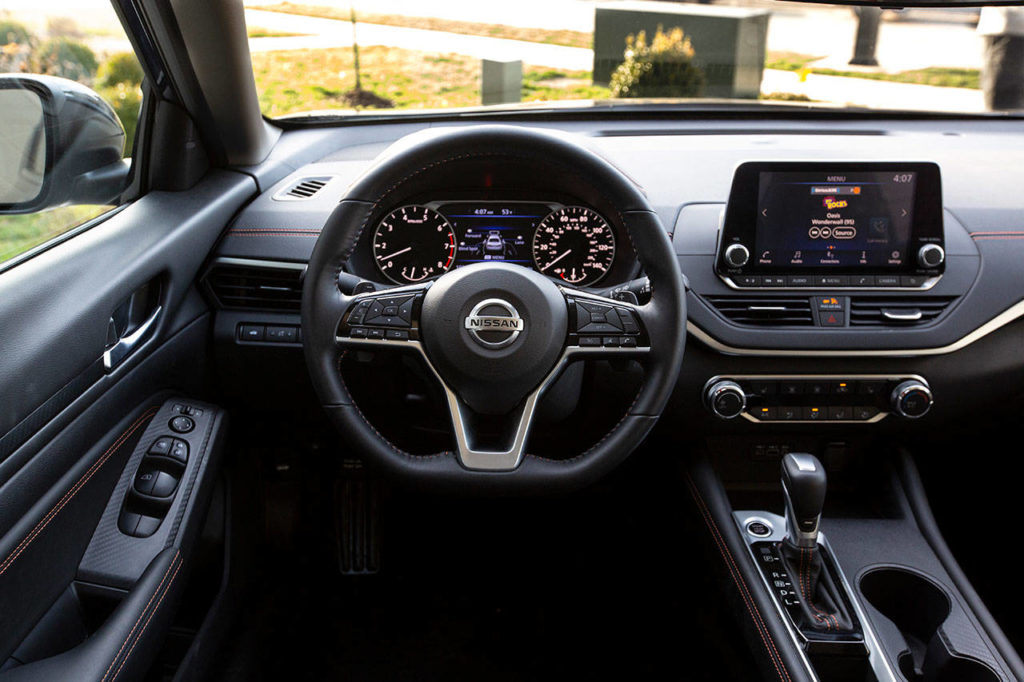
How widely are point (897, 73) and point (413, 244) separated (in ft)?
6.83

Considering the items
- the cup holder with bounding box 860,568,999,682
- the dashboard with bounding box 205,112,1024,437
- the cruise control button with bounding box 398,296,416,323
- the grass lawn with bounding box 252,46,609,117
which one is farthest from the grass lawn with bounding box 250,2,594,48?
the cup holder with bounding box 860,568,999,682

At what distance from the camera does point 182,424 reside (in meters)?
2.04

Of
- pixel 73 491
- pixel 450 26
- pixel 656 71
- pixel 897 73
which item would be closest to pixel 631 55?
pixel 656 71

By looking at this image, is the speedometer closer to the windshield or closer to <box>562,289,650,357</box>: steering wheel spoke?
<box>562,289,650,357</box>: steering wheel spoke

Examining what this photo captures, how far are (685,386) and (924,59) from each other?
1908 mm

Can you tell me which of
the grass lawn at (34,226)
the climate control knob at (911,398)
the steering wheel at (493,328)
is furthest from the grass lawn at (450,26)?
the climate control knob at (911,398)

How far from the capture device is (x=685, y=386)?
2.16 m

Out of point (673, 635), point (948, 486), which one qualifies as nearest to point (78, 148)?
point (673, 635)

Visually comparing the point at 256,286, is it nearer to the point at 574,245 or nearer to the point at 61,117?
the point at 61,117

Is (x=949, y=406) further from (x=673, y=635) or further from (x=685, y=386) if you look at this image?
(x=673, y=635)

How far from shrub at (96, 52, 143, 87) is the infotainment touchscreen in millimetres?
1508

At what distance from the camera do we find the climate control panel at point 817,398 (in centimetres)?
213

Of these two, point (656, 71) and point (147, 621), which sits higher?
point (656, 71)

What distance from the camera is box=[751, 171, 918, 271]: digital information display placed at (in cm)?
204
